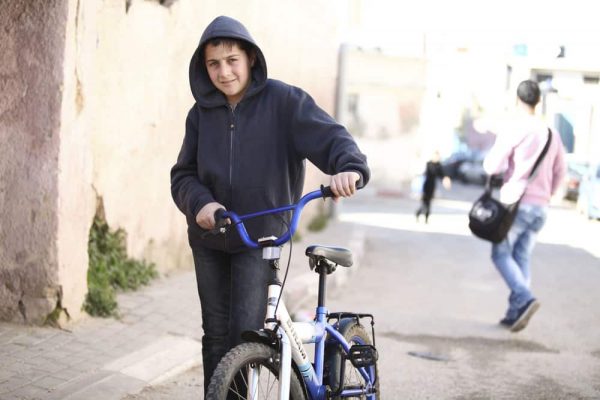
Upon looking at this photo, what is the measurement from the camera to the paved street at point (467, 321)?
5688 millimetres

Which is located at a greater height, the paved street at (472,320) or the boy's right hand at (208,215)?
the boy's right hand at (208,215)

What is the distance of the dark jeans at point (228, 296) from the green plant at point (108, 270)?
257 centimetres

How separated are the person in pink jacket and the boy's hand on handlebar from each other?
4.26 metres

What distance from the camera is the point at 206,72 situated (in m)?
3.84

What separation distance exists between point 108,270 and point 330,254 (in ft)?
12.6

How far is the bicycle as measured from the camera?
3264 millimetres

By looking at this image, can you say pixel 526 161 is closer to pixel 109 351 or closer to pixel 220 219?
pixel 109 351

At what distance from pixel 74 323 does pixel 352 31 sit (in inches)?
862

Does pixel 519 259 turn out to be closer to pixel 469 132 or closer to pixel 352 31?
pixel 352 31

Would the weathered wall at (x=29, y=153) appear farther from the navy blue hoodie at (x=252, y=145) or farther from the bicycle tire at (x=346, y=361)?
the bicycle tire at (x=346, y=361)

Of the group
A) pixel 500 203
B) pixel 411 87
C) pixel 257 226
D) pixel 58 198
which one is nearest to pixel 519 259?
pixel 500 203

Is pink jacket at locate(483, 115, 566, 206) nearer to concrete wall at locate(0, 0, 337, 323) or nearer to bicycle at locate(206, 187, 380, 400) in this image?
concrete wall at locate(0, 0, 337, 323)

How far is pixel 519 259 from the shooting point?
300 inches

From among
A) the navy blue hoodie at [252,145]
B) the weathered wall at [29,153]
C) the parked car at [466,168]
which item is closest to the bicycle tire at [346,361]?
the navy blue hoodie at [252,145]
